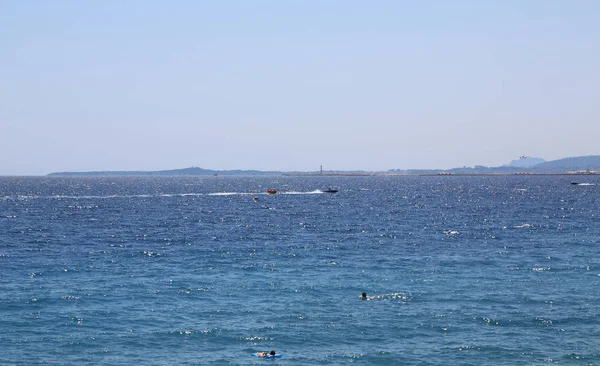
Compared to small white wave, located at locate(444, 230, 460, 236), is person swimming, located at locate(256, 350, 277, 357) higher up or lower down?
lower down

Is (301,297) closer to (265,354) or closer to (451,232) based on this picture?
(265,354)

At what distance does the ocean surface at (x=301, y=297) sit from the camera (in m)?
44.1

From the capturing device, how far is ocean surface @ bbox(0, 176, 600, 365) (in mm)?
44125

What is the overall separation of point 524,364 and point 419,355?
6161 mm

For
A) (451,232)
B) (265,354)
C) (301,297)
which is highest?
(451,232)

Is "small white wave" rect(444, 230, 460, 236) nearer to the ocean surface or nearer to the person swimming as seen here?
the ocean surface

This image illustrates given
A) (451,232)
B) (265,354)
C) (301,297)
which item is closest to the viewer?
(265,354)

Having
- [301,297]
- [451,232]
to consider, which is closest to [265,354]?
[301,297]

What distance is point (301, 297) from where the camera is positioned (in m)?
58.5

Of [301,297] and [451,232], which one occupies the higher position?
[451,232]

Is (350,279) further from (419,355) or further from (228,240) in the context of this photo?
(228,240)

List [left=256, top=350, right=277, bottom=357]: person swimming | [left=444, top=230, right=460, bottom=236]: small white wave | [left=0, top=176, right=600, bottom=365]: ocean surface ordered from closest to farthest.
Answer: [left=256, top=350, right=277, bottom=357]: person swimming < [left=0, top=176, right=600, bottom=365]: ocean surface < [left=444, top=230, right=460, bottom=236]: small white wave

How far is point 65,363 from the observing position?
4181cm

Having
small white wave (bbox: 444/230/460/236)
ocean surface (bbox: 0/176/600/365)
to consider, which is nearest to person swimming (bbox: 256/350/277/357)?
ocean surface (bbox: 0/176/600/365)
